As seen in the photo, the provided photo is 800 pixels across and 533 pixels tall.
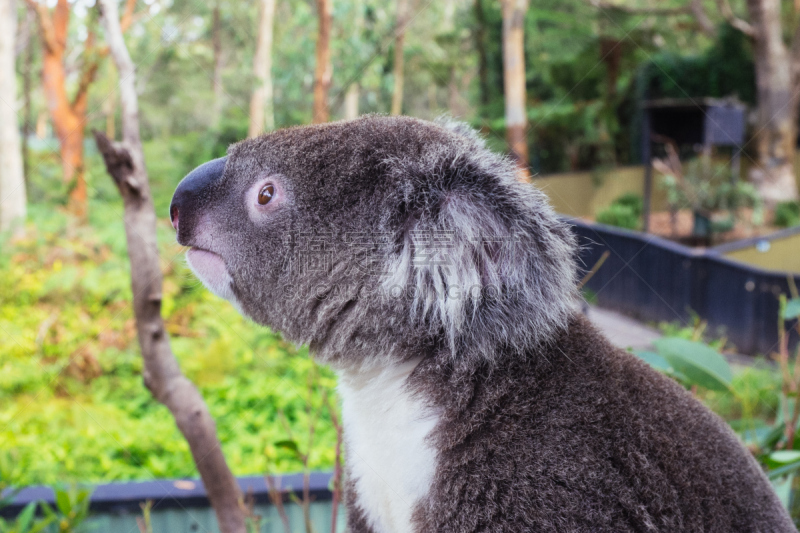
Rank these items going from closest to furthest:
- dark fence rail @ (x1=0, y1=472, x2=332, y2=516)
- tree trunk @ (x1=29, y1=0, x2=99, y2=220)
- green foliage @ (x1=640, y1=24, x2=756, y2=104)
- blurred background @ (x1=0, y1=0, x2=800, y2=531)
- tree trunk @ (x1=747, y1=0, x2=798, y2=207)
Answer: dark fence rail @ (x1=0, y1=472, x2=332, y2=516)
blurred background @ (x1=0, y1=0, x2=800, y2=531)
tree trunk @ (x1=29, y1=0, x2=99, y2=220)
tree trunk @ (x1=747, y1=0, x2=798, y2=207)
green foliage @ (x1=640, y1=24, x2=756, y2=104)

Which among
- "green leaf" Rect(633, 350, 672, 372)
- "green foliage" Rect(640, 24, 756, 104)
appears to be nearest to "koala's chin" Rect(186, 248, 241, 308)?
"green leaf" Rect(633, 350, 672, 372)

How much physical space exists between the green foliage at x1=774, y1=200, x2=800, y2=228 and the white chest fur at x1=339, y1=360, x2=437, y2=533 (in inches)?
435

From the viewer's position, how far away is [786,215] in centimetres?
1020

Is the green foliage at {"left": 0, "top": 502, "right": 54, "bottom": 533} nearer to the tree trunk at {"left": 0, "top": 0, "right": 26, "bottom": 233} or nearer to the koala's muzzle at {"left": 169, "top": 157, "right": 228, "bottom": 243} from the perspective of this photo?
the koala's muzzle at {"left": 169, "top": 157, "right": 228, "bottom": 243}

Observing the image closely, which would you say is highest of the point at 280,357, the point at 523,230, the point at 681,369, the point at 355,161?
the point at 355,161

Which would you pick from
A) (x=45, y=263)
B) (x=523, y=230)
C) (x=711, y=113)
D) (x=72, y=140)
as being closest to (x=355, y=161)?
(x=523, y=230)

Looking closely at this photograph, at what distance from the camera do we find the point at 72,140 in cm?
773

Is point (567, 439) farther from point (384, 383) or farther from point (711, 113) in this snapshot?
point (711, 113)

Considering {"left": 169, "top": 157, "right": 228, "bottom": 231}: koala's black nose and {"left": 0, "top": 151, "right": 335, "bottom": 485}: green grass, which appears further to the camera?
{"left": 0, "top": 151, "right": 335, "bottom": 485}: green grass

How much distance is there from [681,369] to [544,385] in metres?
0.70

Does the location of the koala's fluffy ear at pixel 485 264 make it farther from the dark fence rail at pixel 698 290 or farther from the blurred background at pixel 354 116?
the dark fence rail at pixel 698 290

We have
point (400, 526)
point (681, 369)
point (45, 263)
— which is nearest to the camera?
point (400, 526)

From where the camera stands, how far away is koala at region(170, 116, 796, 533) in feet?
3.30

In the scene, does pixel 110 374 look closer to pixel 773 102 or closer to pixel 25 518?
pixel 25 518
